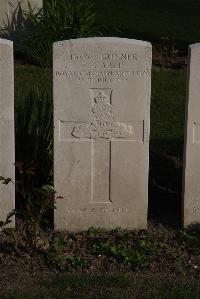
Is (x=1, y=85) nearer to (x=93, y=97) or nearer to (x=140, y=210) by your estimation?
(x=93, y=97)

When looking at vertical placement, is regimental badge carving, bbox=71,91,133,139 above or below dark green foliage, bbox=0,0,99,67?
below

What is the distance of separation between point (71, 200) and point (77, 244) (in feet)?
1.23

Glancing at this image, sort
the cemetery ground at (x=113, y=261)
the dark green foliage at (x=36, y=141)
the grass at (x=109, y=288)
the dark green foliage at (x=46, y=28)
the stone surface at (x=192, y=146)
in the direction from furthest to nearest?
the dark green foliage at (x=46, y=28) < the dark green foliage at (x=36, y=141) < the stone surface at (x=192, y=146) < the cemetery ground at (x=113, y=261) < the grass at (x=109, y=288)

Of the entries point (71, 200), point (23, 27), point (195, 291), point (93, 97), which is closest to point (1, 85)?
point (93, 97)

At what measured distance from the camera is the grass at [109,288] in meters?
4.95

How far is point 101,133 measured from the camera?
593cm

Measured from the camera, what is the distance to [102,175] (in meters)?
6.04

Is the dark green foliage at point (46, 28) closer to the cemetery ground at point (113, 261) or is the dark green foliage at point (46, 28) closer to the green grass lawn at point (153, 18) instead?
the green grass lawn at point (153, 18)

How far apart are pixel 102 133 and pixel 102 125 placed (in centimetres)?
8

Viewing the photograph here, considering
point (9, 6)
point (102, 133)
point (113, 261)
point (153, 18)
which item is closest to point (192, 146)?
point (102, 133)

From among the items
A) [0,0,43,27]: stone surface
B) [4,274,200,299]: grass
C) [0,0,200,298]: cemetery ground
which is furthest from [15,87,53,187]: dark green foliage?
[0,0,43,27]: stone surface

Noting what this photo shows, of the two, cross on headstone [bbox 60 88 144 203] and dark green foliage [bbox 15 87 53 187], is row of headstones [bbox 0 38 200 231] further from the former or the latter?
dark green foliage [bbox 15 87 53 187]

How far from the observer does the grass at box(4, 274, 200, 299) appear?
4.95 m

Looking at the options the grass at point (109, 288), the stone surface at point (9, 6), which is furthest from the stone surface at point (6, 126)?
the stone surface at point (9, 6)
